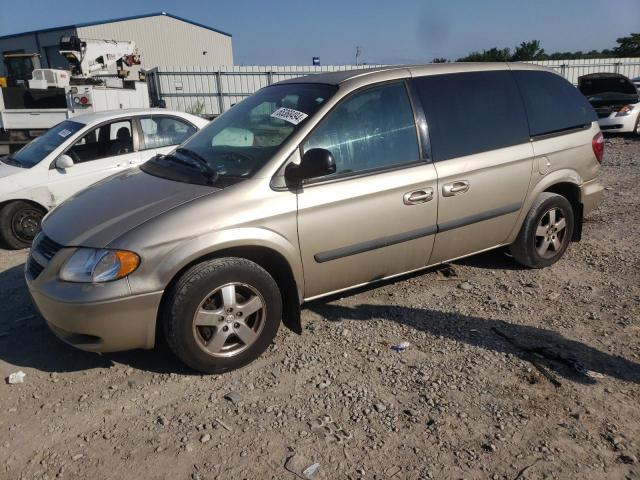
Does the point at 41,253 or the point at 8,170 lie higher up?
the point at 8,170

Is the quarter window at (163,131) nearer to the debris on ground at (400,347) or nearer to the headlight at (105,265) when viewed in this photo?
the headlight at (105,265)

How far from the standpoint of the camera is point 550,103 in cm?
476

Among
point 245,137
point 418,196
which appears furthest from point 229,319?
point 418,196

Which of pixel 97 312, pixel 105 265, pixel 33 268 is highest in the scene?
pixel 105 265

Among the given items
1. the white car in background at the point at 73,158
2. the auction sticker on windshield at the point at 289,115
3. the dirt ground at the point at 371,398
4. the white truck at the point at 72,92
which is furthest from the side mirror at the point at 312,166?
the white truck at the point at 72,92

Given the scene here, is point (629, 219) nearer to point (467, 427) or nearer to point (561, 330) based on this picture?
point (561, 330)

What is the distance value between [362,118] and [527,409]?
2.15 metres

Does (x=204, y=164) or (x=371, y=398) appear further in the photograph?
(x=204, y=164)

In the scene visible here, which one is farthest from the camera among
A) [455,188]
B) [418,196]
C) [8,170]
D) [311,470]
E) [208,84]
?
[208,84]

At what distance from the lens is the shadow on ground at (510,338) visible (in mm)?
3371

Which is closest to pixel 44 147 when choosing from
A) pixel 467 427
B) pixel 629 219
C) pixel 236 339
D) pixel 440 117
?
pixel 236 339

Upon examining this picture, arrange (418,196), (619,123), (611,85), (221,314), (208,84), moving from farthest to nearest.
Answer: (208,84) → (611,85) → (619,123) → (418,196) → (221,314)

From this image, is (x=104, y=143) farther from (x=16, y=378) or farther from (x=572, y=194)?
(x=572, y=194)

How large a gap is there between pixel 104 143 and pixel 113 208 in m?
3.60
